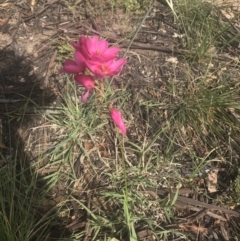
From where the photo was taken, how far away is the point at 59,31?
86.6 inches

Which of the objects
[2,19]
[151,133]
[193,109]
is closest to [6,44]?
[2,19]

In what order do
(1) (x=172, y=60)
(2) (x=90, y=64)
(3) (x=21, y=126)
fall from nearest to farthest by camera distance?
(2) (x=90, y=64), (3) (x=21, y=126), (1) (x=172, y=60)

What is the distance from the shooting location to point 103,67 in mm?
1107

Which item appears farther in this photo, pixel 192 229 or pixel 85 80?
pixel 192 229

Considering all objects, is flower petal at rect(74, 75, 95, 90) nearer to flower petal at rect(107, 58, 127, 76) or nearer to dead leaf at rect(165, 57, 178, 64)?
flower petal at rect(107, 58, 127, 76)

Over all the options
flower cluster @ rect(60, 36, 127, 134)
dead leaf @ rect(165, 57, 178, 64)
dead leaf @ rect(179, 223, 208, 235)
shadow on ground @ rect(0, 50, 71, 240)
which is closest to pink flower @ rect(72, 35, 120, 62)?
flower cluster @ rect(60, 36, 127, 134)

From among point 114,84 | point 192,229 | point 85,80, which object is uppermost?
point 85,80

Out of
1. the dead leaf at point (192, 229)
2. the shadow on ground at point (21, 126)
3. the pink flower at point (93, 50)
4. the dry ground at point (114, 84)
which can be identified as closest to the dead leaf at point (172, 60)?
the dry ground at point (114, 84)

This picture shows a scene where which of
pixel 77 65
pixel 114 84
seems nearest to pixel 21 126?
pixel 114 84

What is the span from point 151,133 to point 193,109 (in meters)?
0.24

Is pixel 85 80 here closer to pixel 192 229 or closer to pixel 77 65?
pixel 77 65

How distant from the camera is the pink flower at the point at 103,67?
3.55 feet

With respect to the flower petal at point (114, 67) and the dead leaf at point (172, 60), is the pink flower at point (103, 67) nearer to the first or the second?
the flower petal at point (114, 67)

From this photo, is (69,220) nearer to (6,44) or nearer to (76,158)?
(76,158)
